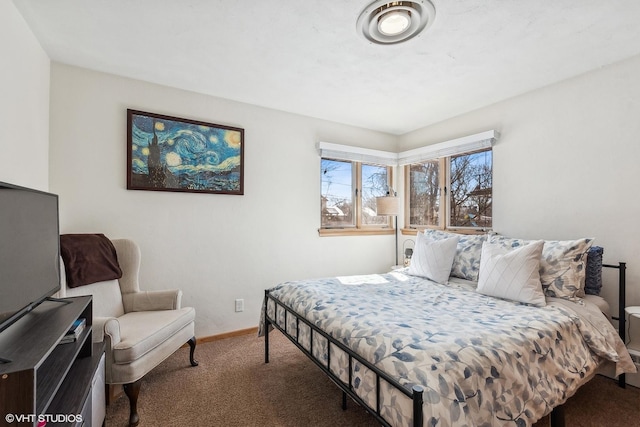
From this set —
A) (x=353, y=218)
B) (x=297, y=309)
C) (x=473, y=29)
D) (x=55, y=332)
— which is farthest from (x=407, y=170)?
(x=55, y=332)

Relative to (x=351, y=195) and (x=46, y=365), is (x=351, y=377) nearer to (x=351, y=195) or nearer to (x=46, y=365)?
(x=46, y=365)

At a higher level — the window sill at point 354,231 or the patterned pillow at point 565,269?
the window sill at point 354,231

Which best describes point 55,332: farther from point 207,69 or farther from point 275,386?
point 207,69

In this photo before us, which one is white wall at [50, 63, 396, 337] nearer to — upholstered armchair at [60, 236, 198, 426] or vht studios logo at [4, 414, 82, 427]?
upholstered armchair at [60, 236, 198, 426]

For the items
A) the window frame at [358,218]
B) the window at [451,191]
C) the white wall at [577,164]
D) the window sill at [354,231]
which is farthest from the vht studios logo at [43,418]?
the window at [451,191]

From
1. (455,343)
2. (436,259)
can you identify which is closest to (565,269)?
(436,259)

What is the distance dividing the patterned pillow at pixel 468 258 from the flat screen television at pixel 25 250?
2.90 metres

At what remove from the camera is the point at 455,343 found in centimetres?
133

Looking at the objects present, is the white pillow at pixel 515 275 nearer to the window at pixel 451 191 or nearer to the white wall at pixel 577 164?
the white wall at pixel 577 164

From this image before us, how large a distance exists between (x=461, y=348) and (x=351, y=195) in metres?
2.80

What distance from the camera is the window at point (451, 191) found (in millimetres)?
3275

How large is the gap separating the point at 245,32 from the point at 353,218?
8.38 ft

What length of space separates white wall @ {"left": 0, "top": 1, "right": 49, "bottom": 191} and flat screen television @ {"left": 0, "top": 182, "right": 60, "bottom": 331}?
1.54 feet

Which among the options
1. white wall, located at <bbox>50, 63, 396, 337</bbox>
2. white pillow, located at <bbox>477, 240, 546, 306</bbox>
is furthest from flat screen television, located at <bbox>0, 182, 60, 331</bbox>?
white pillow, located at <bbox>477, 240, 546, 306</bbox>
